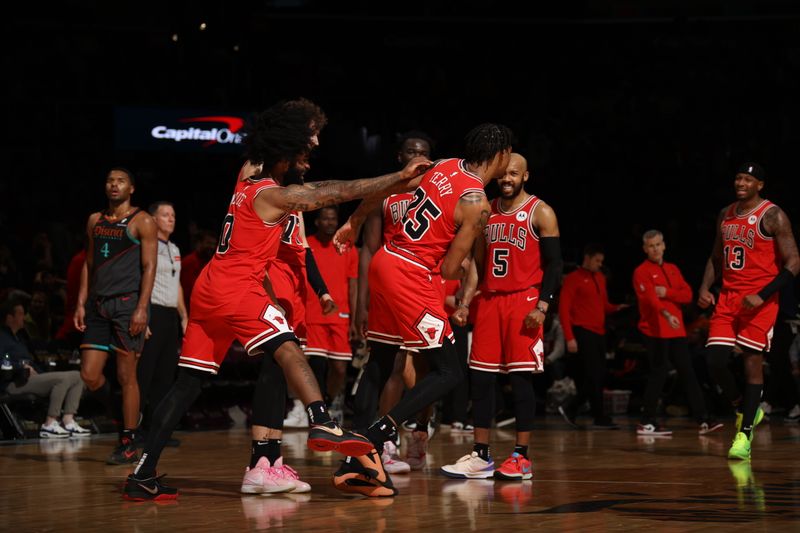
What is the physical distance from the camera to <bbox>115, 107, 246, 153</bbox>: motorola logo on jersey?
1681cm

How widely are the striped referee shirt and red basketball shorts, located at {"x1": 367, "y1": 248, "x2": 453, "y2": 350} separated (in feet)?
9.61

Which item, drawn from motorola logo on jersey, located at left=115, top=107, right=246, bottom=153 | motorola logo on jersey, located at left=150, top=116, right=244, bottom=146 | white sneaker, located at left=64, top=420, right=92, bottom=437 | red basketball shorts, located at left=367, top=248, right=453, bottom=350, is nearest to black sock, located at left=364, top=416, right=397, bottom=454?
red basketball shorts, located at left=367, top=248, right=453, bottom=350

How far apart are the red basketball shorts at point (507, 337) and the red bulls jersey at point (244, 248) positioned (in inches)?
66.2

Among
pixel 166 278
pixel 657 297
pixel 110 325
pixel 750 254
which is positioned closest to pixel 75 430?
pixel 166 278

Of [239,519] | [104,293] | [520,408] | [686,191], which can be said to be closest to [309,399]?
[239,519]

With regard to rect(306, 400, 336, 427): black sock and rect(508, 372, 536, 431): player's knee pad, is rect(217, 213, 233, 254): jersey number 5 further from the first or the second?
rect(508, 372, 536, 431): player's knee pad

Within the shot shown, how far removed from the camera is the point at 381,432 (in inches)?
211

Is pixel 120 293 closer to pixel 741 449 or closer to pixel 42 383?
pixel 42 383

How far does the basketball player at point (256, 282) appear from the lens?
194 inches

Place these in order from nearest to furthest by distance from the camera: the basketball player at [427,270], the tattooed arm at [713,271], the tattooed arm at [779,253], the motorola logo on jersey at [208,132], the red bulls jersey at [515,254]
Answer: the basketball player at [427,270], the red bulls jersey at [515,254], the tattooed arm at [779,253], the tattooed arm at [713,271], the motorola logo on jersey at [208,132]

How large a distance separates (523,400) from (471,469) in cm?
52

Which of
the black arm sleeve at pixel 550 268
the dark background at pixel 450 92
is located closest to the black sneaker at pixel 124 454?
the black arm sleeve at pixel 550 268

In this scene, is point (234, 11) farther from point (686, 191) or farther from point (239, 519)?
point (239, 519)

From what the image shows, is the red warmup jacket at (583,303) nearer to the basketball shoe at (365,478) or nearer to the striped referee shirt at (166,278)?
the striped referee shirt at (166,278)
